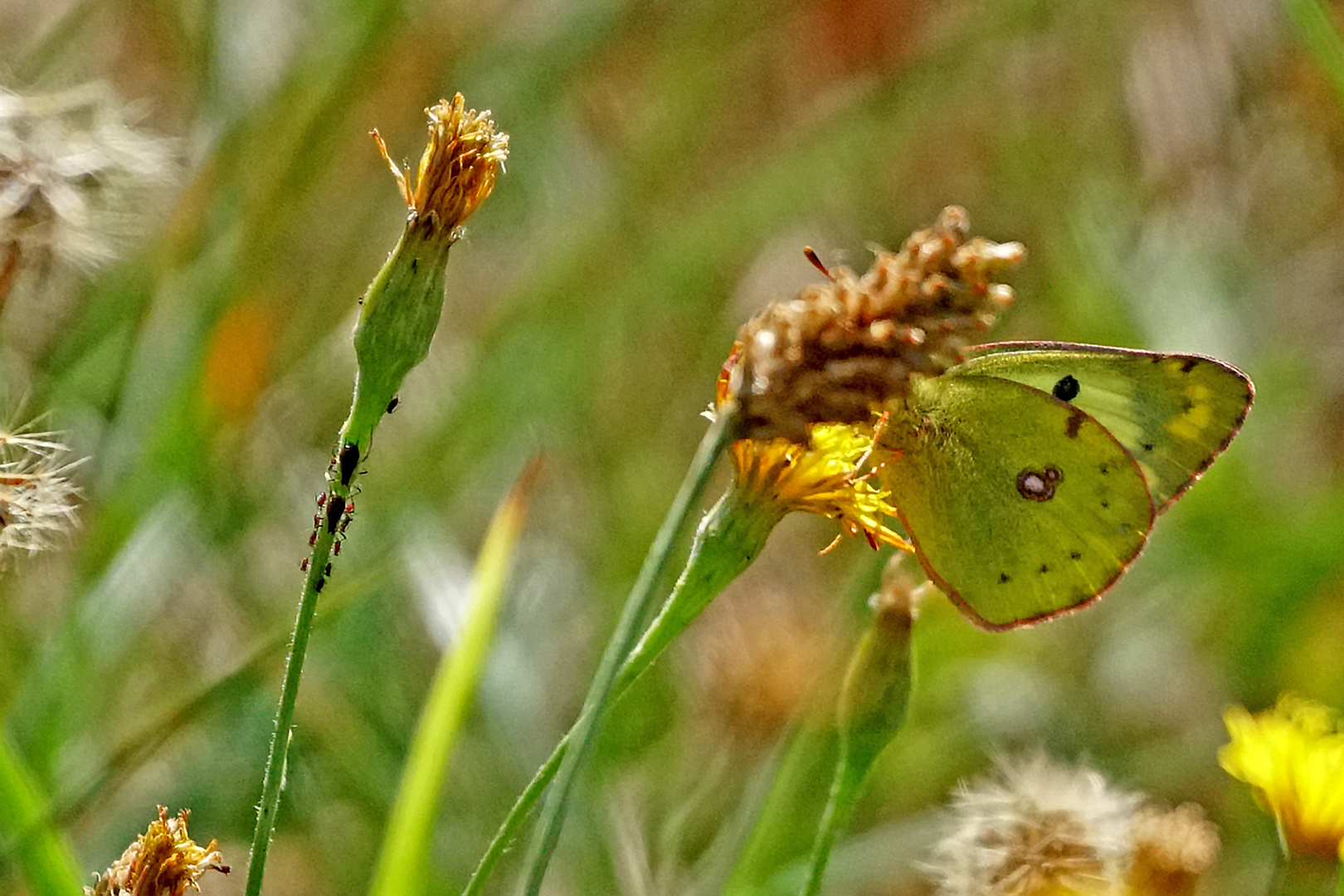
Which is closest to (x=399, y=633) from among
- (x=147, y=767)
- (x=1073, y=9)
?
(x=147, y=767)

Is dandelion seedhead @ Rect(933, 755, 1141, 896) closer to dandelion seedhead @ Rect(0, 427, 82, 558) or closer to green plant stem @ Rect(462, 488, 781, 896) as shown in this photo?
green plant stem @ Rect(462, 488, 781, 896)

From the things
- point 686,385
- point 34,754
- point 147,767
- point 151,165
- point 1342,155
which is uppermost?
point 1342,155

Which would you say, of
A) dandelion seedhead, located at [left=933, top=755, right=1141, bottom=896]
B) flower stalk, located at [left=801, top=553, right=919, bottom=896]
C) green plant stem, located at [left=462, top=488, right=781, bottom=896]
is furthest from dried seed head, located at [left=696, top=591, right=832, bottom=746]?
Result: green plant stem, located at [left=462, top=488, right=781, bottom=896]

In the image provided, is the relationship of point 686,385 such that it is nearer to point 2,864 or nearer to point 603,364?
point 603,364

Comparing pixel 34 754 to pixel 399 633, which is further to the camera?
pixel 399 633

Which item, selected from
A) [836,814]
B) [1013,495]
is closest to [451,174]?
[836,814]

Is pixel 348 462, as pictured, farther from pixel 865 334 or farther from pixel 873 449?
pixel 873 449
